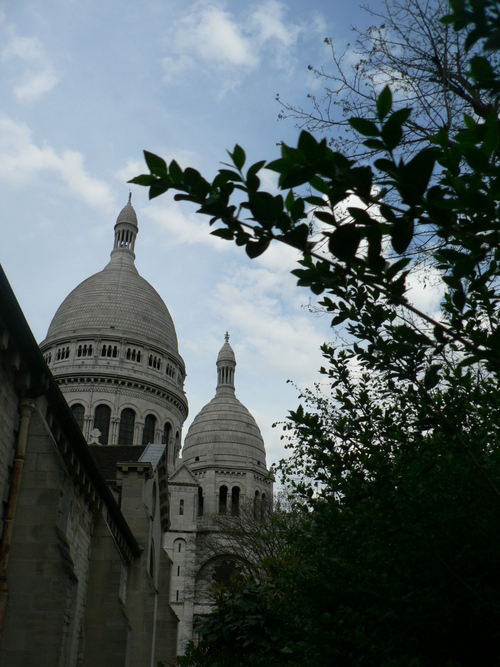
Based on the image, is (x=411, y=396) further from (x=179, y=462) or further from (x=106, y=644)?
(x=179, y=462)

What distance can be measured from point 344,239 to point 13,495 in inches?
364

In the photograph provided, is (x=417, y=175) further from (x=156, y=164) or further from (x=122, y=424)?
(x=122, y=424)

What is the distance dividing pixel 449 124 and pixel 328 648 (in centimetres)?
703

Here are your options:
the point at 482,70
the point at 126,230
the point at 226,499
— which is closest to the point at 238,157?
the point at 482,70

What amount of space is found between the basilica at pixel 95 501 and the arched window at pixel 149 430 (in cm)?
13

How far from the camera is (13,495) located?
10742 millimetres

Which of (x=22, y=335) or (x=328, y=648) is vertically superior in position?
(x=22, y=335)

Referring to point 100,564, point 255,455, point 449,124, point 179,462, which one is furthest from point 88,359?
point 449,124

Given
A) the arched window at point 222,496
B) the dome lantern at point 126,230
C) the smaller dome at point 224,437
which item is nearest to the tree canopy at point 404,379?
the arched window at point 222,496

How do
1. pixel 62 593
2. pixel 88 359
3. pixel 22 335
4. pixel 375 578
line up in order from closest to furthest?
pixel 375 578
pixel 22 335
pixel 62 593
pixel 88 359

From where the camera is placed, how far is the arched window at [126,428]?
201ft

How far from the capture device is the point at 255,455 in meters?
76.7

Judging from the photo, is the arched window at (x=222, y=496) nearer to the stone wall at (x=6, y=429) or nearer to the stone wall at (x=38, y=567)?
the stone wall at (x=38, y=567)

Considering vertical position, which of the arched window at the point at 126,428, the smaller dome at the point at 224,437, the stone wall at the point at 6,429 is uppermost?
the smaller dome at the point at 224,437
